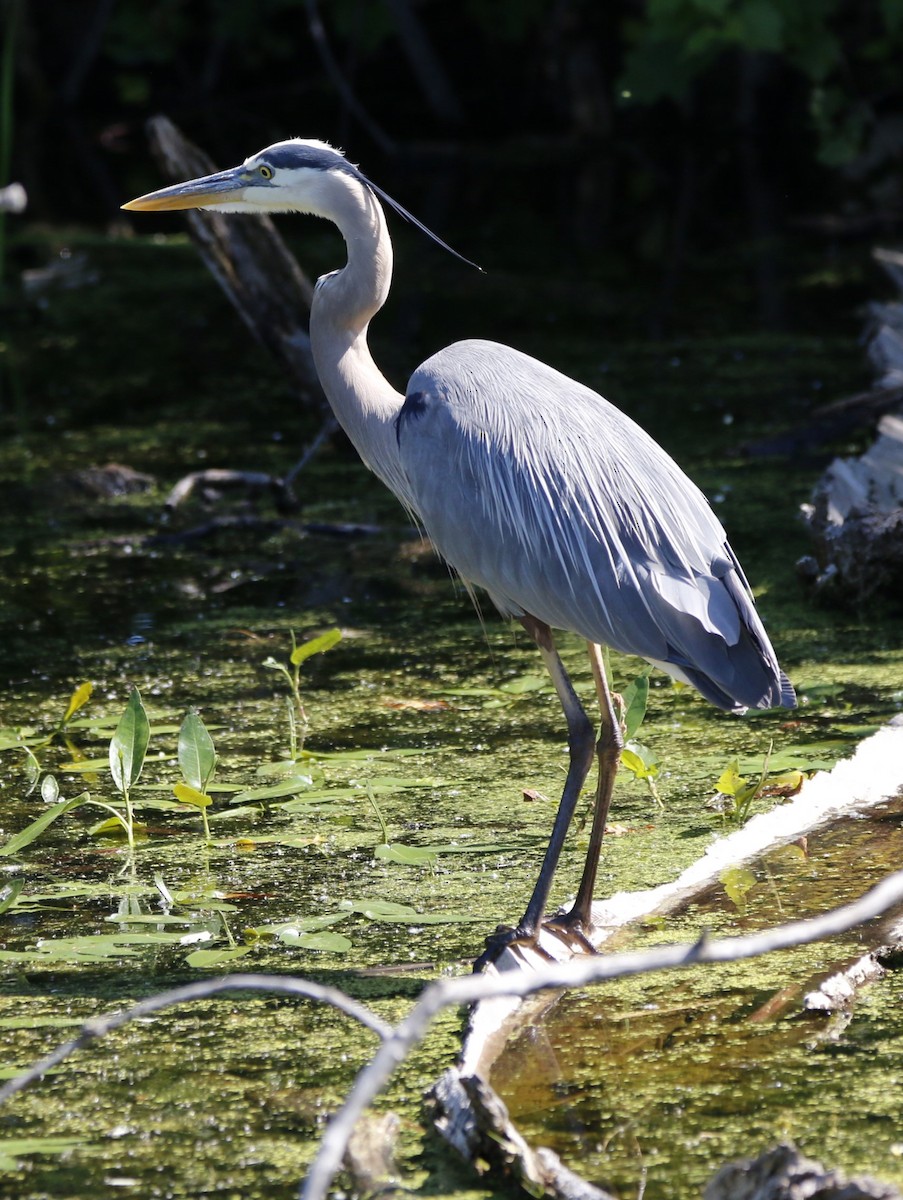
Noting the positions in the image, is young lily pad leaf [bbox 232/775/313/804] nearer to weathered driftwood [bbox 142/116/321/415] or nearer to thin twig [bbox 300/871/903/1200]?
thin twig [bbox 300/871/903/1200]

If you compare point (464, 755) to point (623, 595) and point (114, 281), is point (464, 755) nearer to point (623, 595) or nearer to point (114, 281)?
point (623, 595)

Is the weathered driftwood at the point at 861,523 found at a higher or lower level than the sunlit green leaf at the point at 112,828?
higher

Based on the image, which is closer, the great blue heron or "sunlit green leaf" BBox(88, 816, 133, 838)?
the great blue heron

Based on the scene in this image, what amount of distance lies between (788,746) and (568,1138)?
1.62 m

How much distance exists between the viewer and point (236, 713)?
3984 millimetres

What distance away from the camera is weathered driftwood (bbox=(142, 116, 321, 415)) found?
5.59 m

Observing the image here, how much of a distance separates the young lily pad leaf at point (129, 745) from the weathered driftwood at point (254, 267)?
283cm

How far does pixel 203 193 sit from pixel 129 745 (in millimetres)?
A: 1192

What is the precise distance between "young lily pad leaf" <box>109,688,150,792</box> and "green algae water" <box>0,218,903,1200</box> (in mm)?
179

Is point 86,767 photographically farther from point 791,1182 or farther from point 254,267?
point 254,267

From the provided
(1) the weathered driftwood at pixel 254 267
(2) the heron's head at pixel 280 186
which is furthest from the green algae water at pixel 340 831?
(2) the heron's head at pixel 280 186

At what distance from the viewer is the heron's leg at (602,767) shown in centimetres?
278

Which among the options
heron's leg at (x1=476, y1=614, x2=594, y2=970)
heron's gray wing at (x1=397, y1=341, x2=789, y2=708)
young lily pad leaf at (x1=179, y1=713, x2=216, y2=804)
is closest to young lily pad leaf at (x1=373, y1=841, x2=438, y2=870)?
heron's leg at (x1=476, y1=614, x2=594, y2=970)

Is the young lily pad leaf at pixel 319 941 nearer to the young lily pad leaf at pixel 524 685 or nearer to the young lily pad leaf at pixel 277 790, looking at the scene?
the young lily pad leaf at pixel 277 790
